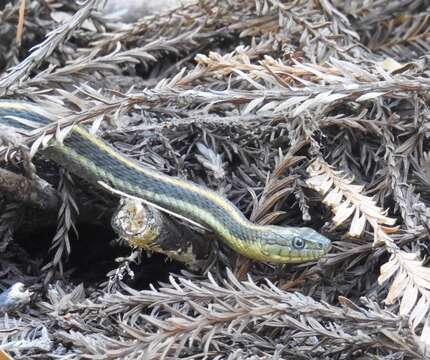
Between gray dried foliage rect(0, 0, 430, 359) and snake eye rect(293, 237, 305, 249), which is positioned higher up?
gray dried foliage rect(0, 0, 430, 359)

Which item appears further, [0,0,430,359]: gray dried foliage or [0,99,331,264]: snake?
[0,99,331,264]: snake

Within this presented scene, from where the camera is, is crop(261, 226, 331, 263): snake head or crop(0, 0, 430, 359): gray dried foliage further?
crop(261, 226, 331, 263): snake head

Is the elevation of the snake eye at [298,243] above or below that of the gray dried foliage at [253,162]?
below

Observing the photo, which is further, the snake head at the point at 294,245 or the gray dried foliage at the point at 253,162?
the snake head at the point at 294,245

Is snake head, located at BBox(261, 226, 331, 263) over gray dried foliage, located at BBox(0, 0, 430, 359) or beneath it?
beneath

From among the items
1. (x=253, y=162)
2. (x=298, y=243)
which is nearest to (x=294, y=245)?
(x=298, y=243)

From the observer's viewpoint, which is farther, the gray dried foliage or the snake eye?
the snake eye
